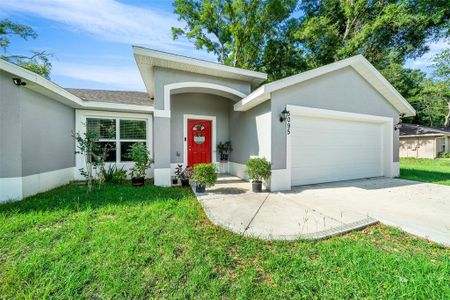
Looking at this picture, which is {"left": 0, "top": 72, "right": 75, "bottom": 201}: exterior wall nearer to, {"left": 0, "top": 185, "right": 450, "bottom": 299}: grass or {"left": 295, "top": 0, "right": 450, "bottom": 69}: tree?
{"left": 0, "top": 185, "right": 450, "bottom": 299}: grass

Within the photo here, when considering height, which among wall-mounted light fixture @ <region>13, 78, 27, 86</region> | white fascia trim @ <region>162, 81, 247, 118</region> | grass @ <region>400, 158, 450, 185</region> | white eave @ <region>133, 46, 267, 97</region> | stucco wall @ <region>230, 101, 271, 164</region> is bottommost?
grass @ <region>400, 158, 450, 185</region>

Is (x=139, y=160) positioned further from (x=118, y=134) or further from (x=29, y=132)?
(x=29, y=132)

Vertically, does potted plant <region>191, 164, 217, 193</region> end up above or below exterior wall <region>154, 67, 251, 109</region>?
below

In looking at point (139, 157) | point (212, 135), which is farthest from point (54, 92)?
point (212, 135)

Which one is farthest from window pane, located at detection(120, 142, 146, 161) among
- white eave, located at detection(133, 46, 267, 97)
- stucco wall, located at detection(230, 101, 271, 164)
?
stucco wall, located at detection(230, 101, 271, 164)

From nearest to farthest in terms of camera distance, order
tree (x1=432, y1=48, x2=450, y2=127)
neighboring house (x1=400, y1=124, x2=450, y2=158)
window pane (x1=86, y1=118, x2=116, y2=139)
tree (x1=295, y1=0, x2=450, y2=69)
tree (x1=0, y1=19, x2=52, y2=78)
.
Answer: window pane (x1=86, y1=118, x2=116, y2=139), tree (x1=295, y1=0, x2=450, y2=69), tree (x1=0, y1=19, x2=52, y2=78), neighboring house (x1=400, y1=124, x2=450, y2=158), tree (x1=432, y1=48, x2=450, y2=127)

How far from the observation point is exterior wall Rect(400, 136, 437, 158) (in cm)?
1834

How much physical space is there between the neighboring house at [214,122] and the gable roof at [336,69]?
3cm

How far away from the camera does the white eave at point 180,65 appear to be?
214 inches

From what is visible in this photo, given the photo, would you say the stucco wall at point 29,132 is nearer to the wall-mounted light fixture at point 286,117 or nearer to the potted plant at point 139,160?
the potted plant at point 139,160

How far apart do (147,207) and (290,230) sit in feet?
9.83

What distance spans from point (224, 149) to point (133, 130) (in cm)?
391

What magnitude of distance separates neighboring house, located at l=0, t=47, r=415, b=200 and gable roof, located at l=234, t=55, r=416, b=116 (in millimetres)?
33

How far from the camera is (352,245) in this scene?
A: 108 inches
